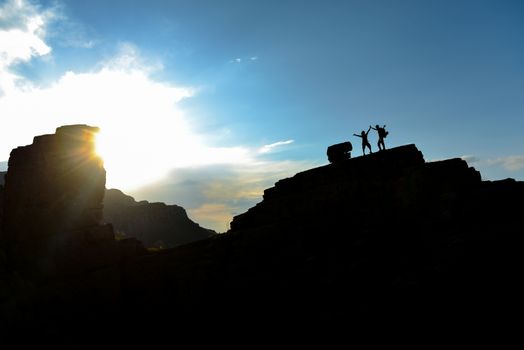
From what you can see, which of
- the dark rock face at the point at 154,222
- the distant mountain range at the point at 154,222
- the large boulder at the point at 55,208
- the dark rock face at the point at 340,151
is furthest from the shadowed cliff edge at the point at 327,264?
the dark rock face at the point at 154,222

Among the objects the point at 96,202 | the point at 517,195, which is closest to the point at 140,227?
the point at 96,202

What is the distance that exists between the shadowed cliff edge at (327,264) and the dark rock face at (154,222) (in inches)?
3862

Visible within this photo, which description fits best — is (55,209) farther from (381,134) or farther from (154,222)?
(154,222)

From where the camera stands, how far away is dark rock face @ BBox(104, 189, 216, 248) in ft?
418

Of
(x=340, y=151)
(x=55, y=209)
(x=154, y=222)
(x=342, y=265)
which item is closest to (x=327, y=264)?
(x=342, y=265)

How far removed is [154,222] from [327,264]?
388ft

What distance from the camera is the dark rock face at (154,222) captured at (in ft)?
418

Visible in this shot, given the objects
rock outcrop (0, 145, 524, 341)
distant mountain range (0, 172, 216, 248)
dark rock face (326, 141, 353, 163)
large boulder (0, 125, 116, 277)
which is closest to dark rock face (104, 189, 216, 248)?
distant mountain range (0, 172, 216, 248)

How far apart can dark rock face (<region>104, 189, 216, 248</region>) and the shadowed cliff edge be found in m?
98.1

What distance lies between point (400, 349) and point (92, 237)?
2410 centimetres

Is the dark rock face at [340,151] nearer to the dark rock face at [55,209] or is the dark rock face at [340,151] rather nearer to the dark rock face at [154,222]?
Answer: the dark rock face at [55,209]

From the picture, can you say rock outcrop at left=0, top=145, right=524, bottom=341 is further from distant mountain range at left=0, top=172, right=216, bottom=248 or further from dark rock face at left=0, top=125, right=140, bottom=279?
distant mountain range at left=0, top=172, right=216, bottom=248

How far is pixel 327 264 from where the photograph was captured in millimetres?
22281

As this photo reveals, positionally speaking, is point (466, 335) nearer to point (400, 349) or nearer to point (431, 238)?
point (400, 349)
